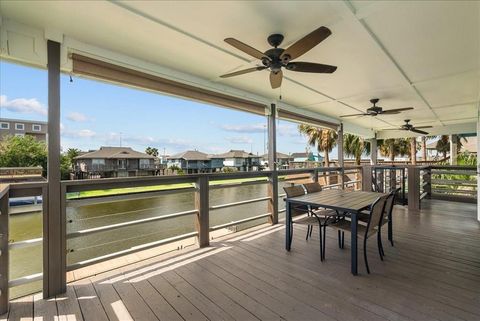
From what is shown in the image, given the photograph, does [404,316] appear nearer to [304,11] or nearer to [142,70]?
[304,11]

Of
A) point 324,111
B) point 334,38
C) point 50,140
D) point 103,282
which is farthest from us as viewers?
point 324,111

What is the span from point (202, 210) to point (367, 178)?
464 cm

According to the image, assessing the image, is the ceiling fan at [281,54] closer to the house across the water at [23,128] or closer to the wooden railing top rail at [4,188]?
the house across the water at [23,128]

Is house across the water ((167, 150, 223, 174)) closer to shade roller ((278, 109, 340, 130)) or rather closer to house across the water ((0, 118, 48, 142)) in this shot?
house across the water ((0, 118, 48, 142))

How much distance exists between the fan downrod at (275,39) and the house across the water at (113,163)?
1906 millimetres

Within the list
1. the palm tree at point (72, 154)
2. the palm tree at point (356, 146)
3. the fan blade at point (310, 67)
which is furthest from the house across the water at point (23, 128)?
the palm tree at point (356, 146)

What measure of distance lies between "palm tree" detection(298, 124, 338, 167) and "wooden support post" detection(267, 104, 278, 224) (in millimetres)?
10356

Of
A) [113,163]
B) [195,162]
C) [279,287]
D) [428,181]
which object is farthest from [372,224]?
[428,181]

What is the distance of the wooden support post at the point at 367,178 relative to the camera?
6.10 metres

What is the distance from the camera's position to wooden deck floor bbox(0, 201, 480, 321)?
184 cm

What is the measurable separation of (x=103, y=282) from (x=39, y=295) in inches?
18.8

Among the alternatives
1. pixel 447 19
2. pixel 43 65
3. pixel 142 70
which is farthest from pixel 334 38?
pixel 43 65

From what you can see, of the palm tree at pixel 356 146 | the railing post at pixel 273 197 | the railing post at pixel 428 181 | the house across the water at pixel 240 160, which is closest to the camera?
the house across the water at pixel 240 160

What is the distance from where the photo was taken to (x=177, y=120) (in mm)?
5152
